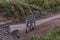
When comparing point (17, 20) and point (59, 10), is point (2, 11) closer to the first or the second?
point (17, 20)

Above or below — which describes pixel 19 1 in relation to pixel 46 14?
above

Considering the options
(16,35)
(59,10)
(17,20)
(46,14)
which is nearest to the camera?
(16,35)

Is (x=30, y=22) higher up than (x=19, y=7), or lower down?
lower down

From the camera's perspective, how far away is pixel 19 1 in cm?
1269

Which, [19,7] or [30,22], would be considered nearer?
[30,22]

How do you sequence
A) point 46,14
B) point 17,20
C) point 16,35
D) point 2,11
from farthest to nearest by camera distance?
point 46,14 → point 2,11 → point 17,20 → point 16,35

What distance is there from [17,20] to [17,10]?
1.03m

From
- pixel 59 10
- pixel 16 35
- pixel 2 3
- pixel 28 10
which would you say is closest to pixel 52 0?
pixel 59 10

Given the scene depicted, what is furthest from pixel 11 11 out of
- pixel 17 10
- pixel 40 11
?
pixel 40 11

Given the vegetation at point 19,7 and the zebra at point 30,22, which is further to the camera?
the vegetation at point 19,7

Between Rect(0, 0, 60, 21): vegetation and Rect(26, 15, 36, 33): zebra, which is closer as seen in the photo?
Rect(26, 15, 36, 33): zebra

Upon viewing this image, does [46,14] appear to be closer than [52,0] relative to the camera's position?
Yes

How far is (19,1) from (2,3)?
3.07ft

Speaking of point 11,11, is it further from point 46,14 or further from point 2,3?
point 46,14
